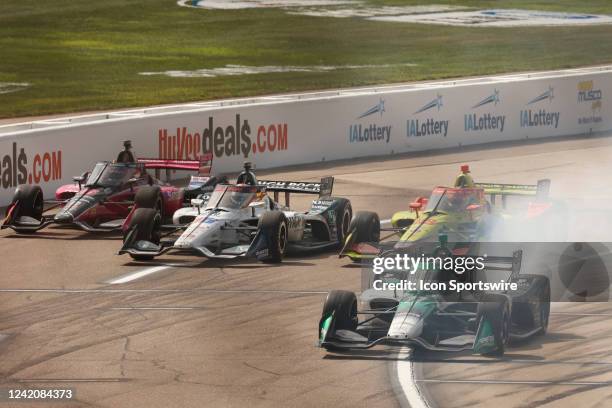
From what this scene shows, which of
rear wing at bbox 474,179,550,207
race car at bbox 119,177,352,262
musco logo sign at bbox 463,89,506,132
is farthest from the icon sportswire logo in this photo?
rear wing at bbox 474,179,550,207

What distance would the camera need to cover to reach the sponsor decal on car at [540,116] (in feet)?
132

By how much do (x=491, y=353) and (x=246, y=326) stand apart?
355 centimetres

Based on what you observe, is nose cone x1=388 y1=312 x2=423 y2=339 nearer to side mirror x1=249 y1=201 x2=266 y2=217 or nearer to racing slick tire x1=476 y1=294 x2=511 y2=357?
racing slick tire x1=476 y1=294 x2=511 y2=357

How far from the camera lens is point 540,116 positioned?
40625 mm

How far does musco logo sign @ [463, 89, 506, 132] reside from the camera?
128 ft

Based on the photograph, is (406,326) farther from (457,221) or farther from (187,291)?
(457,221)

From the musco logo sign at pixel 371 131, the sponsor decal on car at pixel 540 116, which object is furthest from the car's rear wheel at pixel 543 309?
the sponsor decal on car at pixel 540 116

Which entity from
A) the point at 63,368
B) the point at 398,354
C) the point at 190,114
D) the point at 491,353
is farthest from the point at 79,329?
the point at 190,114

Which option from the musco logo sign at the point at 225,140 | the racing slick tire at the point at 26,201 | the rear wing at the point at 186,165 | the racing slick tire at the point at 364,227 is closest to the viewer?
the racing slick tire at the point at 364,227

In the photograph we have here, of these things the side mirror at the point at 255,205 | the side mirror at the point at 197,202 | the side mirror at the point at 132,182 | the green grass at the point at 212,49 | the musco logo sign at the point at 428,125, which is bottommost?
the side mirror at the point at 197,202

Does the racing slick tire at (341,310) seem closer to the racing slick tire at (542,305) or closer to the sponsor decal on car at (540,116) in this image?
the racing slick tire at (542,305)

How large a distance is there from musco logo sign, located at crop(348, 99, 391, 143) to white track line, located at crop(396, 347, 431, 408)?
20256 millimetres

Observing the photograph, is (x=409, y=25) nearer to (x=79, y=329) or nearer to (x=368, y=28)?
(x=368, y=28)

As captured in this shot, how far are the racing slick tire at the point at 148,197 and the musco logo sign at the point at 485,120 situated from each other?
609 inches
